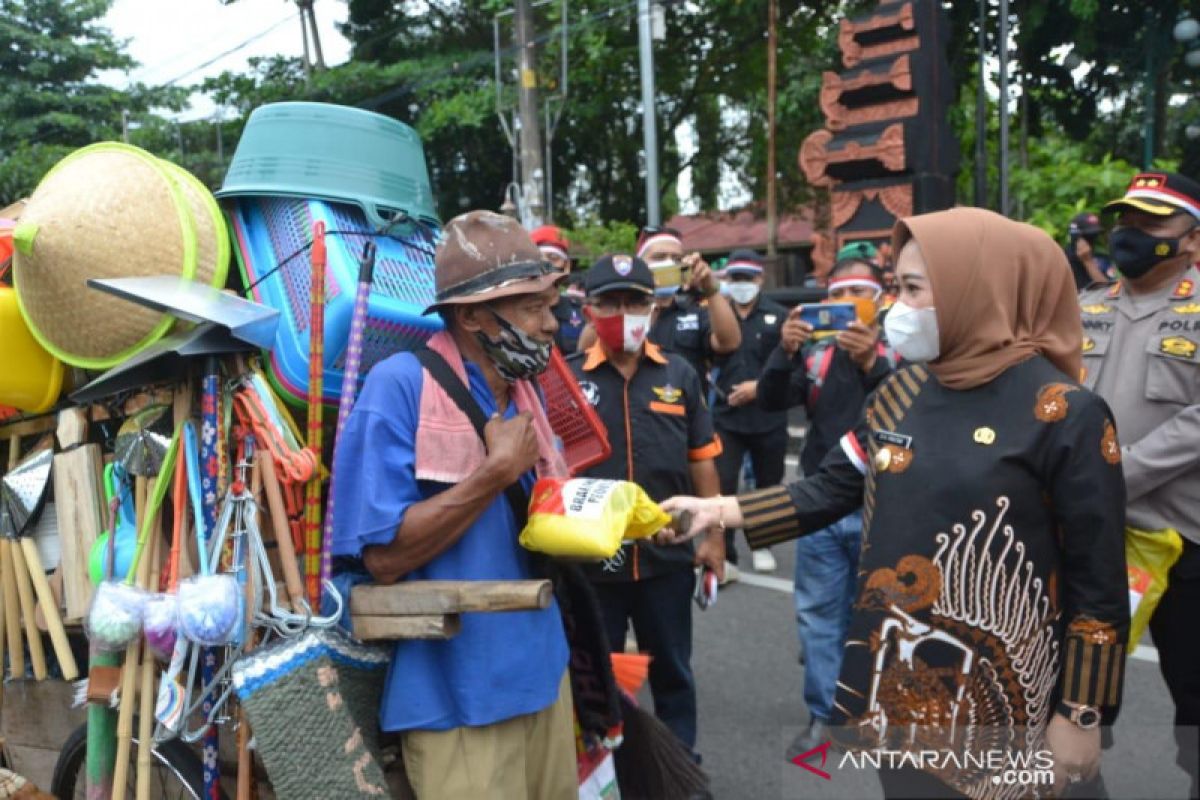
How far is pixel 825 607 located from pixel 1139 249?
1.83 meters

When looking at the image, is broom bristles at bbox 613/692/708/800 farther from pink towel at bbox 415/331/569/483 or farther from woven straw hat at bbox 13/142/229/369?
woven straw hat at bbox 13/142/229/369

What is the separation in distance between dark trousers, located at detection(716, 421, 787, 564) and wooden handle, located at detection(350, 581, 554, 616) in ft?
13.8

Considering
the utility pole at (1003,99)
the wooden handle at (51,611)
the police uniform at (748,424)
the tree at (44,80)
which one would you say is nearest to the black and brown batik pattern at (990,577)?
the wooden handle at (51,611)

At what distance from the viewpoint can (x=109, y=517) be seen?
2.65 m

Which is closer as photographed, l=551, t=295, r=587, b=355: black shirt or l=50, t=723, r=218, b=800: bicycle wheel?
l=50, t=723, r=218, b=800: bicycle wheel

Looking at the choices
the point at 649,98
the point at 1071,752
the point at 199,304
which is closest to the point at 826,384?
the point at 1071,752

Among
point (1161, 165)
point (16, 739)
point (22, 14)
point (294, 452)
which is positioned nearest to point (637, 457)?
point (294, 452)

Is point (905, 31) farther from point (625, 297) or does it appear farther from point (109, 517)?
point (109, 517)

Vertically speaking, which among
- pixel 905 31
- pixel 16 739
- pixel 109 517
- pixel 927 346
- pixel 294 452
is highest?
pixel 905 31

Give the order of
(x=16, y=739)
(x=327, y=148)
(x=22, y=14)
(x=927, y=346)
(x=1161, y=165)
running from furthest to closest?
(x=1161, y=165)
(x=22, y=14)
(x=16, y=739)
(x=327, y=148)
(x=927, y=346)

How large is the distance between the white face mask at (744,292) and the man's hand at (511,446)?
15.5 feet

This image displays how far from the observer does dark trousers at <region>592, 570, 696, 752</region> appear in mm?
3652

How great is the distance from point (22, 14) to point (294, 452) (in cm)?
605

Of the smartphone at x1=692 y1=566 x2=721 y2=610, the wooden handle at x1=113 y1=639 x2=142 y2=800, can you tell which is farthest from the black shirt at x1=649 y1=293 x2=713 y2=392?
the wooden handle at x1=113 y1=639 x2=142 y2=800
